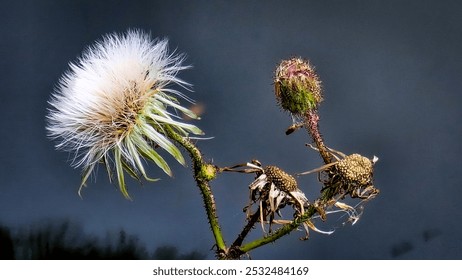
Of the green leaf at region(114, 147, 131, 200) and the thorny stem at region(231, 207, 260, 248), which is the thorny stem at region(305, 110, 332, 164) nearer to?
the thorny stem at region(231, 207, 260, 248)

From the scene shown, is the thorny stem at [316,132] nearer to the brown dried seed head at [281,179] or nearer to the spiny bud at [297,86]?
the spiny bud at [297,86]

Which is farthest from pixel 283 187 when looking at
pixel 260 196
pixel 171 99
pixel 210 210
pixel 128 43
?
pixel 128 43

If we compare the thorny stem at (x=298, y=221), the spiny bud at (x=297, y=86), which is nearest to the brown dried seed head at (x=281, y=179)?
the thorny stem at (x=298, y=221)

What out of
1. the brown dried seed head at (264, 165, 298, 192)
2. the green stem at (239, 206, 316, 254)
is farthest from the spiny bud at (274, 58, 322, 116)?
the green stem at (239, 206, 316, 254)

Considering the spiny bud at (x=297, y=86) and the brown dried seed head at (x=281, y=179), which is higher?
the spiny bud at (x=297, y=86)

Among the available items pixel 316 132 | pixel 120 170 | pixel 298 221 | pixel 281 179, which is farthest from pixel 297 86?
pixel 120 170

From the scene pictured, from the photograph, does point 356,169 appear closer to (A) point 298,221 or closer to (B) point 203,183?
(A) point 298,221
